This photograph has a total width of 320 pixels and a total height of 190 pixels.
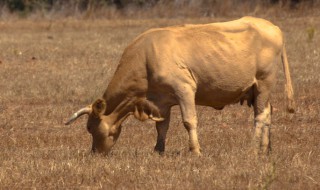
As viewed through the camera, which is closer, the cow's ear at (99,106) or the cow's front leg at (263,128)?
the cow's ear at (99,106)

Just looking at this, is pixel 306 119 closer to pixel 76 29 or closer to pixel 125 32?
pixel 125 32

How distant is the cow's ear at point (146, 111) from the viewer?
10750 millimetres

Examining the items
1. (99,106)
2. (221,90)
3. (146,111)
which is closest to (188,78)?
(221,90)

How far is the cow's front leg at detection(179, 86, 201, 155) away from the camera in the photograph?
10570 mm

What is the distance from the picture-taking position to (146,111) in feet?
35.6

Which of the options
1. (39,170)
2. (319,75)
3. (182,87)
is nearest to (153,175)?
(39,170)

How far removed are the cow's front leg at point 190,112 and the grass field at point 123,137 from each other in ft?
0.49

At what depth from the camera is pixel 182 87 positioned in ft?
34.7

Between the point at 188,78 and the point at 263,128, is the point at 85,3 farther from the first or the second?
the point at 188,78

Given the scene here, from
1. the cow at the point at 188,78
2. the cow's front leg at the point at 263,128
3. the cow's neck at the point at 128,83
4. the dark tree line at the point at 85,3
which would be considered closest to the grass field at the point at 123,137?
the cow's front leg at the point at 263,128

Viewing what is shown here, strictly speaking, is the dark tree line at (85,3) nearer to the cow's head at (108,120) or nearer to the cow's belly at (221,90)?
the cow's belly at (221,90)

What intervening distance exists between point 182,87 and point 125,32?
66.9 feet

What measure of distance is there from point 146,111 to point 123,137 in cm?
211

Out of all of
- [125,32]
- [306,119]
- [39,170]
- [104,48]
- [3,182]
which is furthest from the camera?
[125,32]
